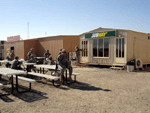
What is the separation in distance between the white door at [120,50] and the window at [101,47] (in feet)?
2.63

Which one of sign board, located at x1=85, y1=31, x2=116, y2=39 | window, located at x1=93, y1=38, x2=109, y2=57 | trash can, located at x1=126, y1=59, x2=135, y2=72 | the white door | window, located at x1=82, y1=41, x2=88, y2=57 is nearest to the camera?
trash can, located at x1=126, y1=59, x2=135, y2=72

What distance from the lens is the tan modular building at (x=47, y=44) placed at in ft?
52.2

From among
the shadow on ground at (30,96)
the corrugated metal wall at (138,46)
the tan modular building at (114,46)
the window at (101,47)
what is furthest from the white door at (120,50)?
the shadow on ground at (30,96)

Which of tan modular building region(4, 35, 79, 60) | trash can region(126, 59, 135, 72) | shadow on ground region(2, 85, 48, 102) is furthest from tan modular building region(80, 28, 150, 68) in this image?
shadow on ground region(2, 85, 48, 102)

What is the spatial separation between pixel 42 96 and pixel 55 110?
1.23 m

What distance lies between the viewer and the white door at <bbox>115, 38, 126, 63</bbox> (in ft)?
36.1

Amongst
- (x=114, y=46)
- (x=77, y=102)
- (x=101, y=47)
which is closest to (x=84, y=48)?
(x=101, y=47)

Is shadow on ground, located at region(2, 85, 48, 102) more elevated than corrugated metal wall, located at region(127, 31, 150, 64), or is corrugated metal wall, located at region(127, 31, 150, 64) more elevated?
corrugated metal wall, located at region(127, 31, 150, 64)

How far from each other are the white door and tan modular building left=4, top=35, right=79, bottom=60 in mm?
5989

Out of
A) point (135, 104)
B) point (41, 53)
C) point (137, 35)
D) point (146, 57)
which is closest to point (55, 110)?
point (135, 104)

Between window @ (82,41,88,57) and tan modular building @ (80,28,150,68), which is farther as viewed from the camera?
window @ (82,41,88,57)

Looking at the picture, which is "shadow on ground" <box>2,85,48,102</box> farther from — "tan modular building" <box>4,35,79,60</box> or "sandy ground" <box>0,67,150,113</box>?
"tan modular building" <box>4,35,79,60</box>

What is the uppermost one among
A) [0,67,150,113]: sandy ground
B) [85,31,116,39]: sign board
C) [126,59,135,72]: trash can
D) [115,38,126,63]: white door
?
[85,31,116,39]: sign board

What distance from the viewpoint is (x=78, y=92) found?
5125 mm
